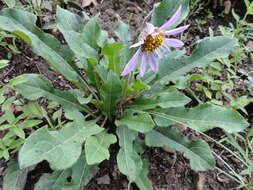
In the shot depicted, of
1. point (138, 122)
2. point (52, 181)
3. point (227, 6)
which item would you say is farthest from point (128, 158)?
point (227, 6)

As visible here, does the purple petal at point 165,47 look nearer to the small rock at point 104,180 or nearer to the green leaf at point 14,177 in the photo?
the small rock at point 104,180

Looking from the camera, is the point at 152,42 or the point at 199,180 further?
the point at 199,180

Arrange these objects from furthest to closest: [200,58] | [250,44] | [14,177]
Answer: [250,44]
[200,58]
[14,177]

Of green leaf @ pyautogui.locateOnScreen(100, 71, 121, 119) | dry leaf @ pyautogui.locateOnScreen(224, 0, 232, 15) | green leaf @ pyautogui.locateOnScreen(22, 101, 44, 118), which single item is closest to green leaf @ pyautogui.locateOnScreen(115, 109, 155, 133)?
green leaf @ pyautogui.locateOnScreen(100, 71, 121, 119)

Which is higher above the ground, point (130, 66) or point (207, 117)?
point (130, 66)

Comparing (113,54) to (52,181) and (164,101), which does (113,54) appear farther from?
(52,181)

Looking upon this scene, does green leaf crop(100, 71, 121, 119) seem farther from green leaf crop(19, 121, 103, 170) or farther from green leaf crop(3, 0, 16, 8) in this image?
green leaf crop(3, 0, 16, 8)
